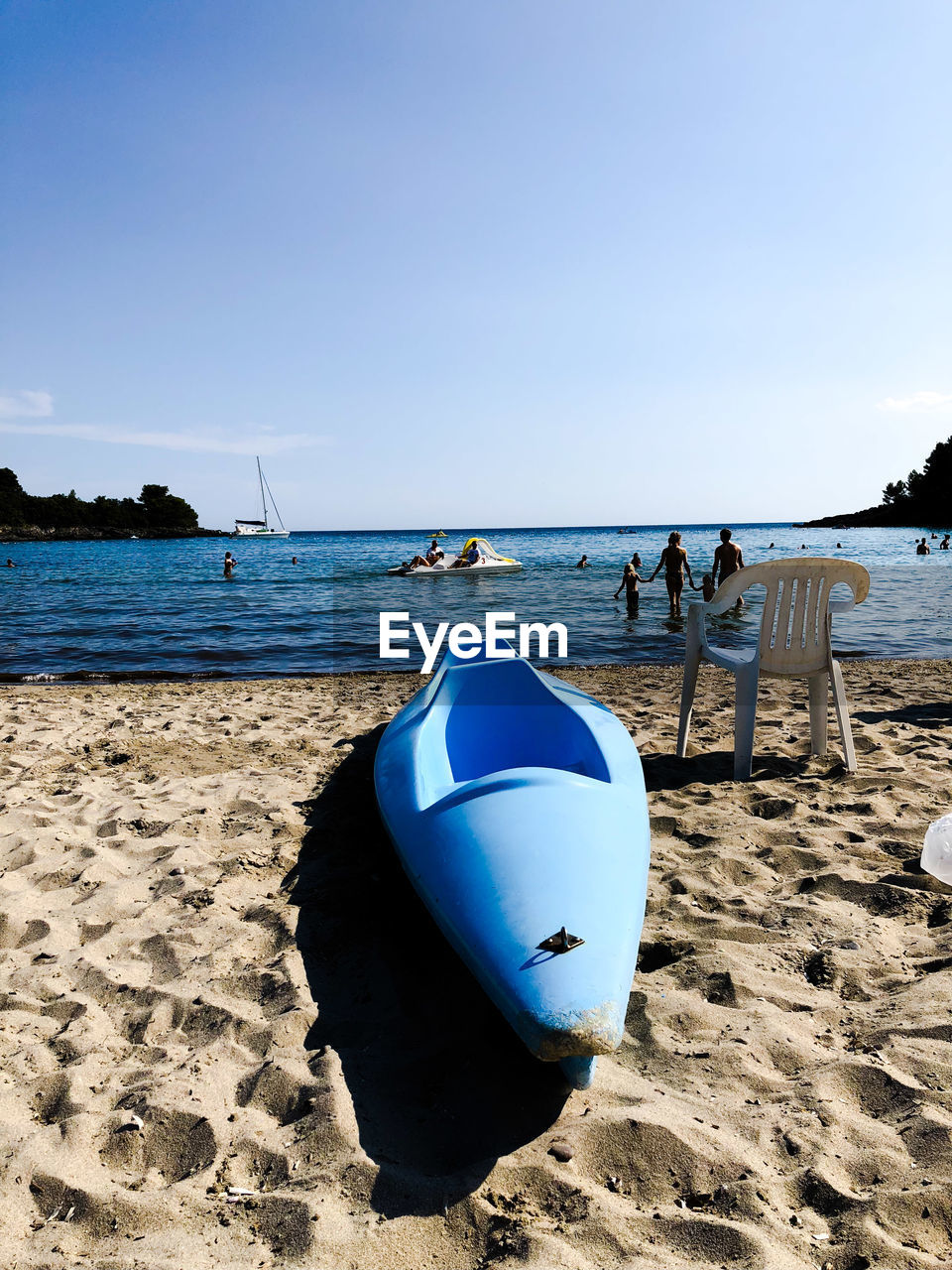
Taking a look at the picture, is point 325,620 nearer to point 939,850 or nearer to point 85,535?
point 939,850

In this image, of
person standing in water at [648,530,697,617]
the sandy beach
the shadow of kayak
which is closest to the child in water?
person standing in water at [648,530,697,617]

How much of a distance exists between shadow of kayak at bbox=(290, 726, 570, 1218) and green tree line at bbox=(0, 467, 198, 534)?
318ft

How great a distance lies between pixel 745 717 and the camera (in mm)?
4539

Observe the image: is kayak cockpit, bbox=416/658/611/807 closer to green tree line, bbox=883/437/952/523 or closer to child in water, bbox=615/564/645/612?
child in water, bbox=615/564/645/612

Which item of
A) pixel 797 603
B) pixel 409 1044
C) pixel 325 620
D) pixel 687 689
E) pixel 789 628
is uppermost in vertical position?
pixel 797 603

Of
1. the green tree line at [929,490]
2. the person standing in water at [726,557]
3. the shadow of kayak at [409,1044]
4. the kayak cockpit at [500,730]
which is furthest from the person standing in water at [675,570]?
the green tree line at [929,490]

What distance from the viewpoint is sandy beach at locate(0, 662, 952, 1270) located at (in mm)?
1633

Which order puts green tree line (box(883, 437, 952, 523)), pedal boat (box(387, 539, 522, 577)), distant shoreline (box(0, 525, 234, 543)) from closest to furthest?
pedal boat (box(387, 539, 522, 577)), green tree line (box(883, 437, 952, 523)), distant shoreline (box(0, 525, 234, 543))

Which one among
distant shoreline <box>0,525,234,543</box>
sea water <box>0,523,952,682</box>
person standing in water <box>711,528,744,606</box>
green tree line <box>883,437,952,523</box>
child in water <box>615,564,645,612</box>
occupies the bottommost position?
sea water <box>0,523,952,682</box>

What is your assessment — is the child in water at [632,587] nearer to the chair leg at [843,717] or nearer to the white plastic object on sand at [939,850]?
the chair leg at [843,717]

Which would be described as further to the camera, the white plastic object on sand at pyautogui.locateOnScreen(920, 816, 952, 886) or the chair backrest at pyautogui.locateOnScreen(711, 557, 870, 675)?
the chair backrest at pyautogui.locateOnScreen(711, 557, 870, 675)

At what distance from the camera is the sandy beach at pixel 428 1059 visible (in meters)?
1.63

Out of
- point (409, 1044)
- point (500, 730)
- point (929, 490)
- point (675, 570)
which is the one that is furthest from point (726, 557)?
point (929, 490)

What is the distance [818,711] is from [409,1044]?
145 inches
